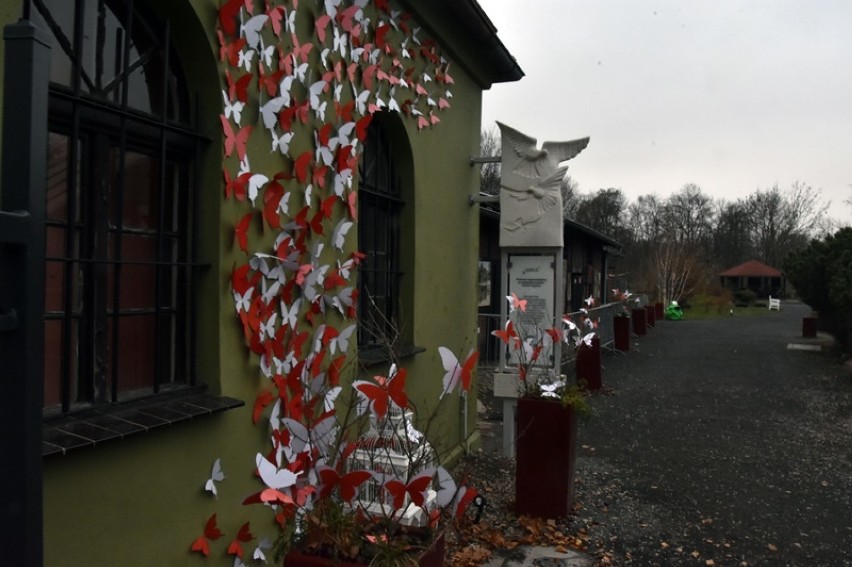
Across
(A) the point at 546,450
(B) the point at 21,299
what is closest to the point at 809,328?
(A) the point at 546,450

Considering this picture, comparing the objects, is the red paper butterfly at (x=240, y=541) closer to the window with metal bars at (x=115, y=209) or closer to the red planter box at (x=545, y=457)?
the window with metal bars at (x=115, y=209)

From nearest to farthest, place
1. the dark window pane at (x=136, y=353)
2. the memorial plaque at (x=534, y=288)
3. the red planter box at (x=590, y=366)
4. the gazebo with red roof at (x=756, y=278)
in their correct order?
1. the dark window pane at (x=136, y=353)
2. the memorial plaque at (x=534, y=288)
3. the red planter box at (x=590, y=366)
4. the gazebo with red roof at (x=756, y=278)

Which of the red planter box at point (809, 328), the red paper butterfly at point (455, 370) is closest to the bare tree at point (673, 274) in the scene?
the red planter box at point (809, 328)

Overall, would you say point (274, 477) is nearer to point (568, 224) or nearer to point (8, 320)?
point (8, 320)

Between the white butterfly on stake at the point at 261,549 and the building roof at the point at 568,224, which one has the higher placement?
the building roof at the point at 568,224

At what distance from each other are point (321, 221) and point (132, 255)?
1.37 metres

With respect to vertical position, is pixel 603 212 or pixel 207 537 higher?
pixel 603 212

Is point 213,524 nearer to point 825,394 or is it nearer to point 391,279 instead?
point 391,279

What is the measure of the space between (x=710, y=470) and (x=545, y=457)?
2833 millimetres

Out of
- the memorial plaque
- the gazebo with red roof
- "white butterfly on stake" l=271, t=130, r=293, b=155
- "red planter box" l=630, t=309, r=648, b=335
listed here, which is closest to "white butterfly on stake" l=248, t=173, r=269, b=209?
"white butterfly on stake" l=271, t=130, r=293, b=155

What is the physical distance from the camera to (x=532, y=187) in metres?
7.33

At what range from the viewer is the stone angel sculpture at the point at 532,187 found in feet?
23.9

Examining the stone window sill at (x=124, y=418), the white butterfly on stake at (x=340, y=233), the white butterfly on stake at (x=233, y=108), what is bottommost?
the stone window sill at (x=124, y=418)

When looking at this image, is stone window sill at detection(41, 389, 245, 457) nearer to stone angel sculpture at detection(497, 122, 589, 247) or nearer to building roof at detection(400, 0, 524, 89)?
building roof at detection(400, 0, 524, 89)
